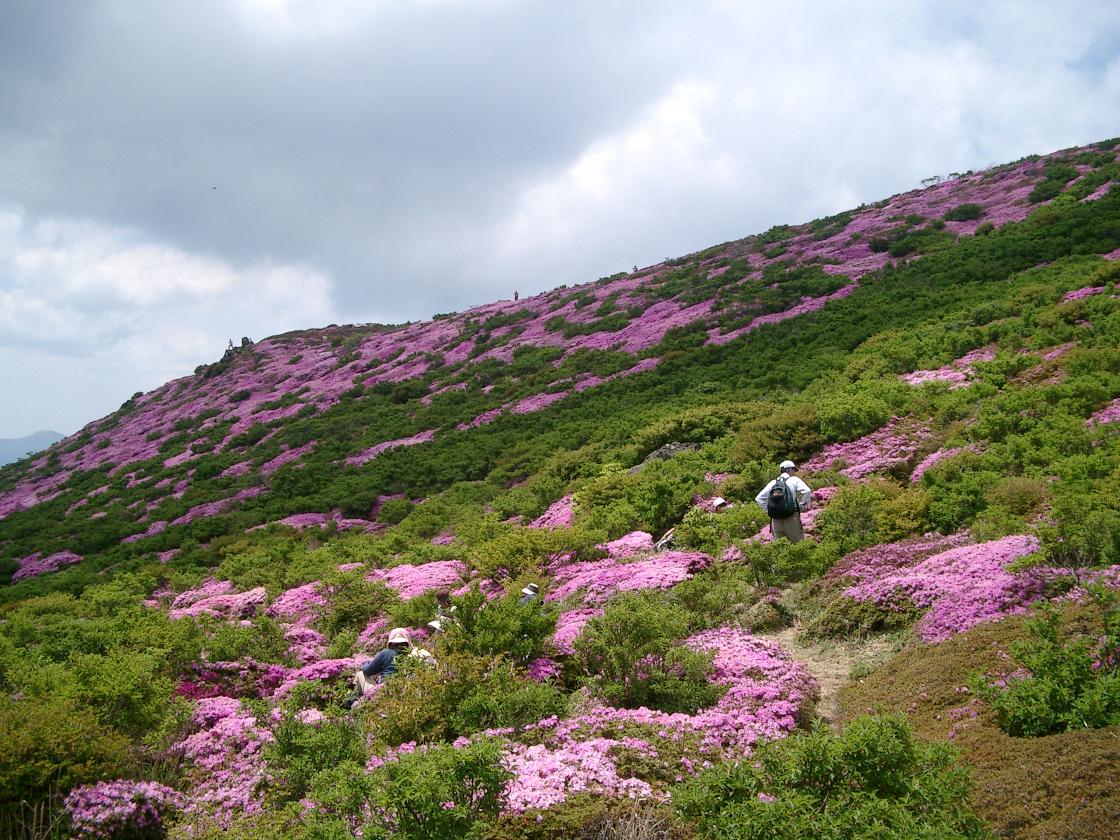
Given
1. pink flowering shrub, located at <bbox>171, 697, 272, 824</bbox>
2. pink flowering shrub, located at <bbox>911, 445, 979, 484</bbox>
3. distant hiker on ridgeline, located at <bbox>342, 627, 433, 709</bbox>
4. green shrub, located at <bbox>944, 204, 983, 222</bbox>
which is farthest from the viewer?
green shrub, located at <bbox>944, 204, 983, 222</bbox>

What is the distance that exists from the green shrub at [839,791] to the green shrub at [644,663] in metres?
2.43

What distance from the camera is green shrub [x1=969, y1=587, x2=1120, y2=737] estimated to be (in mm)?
5016

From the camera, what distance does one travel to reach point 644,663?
26.1 ft

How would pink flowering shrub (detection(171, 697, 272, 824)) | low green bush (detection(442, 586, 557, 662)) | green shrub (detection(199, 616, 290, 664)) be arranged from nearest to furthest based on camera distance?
pink flowering shrub (detection(171, 697, 272, 824)), low green bush (detection(442, 586, 557, 662)), green shrub (detection(199, 616, 290, 664))

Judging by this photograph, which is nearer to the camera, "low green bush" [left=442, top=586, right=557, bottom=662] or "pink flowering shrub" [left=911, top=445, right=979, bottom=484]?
"low green bush" [left=442, top=586, right=557, bottom=662]

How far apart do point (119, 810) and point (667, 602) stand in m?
6.86

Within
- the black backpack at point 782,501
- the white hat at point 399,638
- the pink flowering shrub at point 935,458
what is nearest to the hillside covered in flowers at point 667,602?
the pink flowering shrub at point 935,458

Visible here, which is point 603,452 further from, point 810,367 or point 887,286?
point 887,286

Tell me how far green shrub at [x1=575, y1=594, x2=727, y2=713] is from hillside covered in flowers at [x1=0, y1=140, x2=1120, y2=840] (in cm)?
4

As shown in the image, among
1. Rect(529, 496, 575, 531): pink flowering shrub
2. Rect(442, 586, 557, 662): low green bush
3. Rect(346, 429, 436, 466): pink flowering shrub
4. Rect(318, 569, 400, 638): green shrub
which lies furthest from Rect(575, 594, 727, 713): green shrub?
Rect(346, 429, 436, 466): pink flowering shrub

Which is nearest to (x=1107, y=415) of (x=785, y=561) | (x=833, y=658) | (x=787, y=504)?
Result: (x=787, y=504)

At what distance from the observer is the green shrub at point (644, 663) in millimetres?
7379

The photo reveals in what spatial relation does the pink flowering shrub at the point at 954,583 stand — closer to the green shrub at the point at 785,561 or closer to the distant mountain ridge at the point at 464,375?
the green shrub at the point at 785,561

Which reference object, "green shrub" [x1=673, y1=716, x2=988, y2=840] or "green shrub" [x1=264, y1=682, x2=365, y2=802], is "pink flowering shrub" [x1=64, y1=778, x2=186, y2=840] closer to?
"green shrub" [x1=264, y1=682, x2=365, y2=802]
